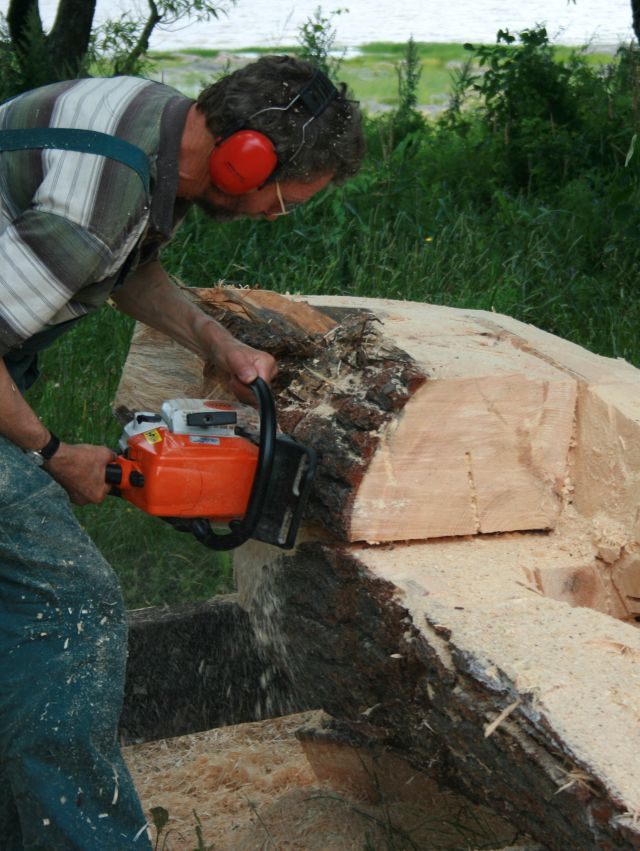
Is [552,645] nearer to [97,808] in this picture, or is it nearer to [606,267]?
[97,808]

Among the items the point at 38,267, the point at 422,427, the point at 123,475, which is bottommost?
the point at 123,475

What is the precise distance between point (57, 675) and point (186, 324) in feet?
3.26

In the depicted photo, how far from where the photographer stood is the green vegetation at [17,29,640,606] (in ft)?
14.4

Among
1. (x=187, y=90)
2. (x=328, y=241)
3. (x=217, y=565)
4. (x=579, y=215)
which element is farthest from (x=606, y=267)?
(x=187, y=90)

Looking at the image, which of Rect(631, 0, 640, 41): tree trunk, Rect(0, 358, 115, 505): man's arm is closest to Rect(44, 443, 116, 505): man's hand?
Rect(0, 358, 115, 505): man's arm

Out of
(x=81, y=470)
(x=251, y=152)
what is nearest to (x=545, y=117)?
(x=251, y=152)

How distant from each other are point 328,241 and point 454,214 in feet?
3.08

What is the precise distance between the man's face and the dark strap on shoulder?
0.24m

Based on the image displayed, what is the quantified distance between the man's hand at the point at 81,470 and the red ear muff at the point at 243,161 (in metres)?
0.65

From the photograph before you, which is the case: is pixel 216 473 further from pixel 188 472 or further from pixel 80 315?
pixel 80 315

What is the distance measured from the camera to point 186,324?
2.86m

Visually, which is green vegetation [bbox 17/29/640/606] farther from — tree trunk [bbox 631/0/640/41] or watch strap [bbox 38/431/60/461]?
watch strap [bbox 38/431/60/461]

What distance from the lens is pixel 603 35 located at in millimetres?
9961

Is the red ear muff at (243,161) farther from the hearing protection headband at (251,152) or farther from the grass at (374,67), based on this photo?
the grass at (374,67)
